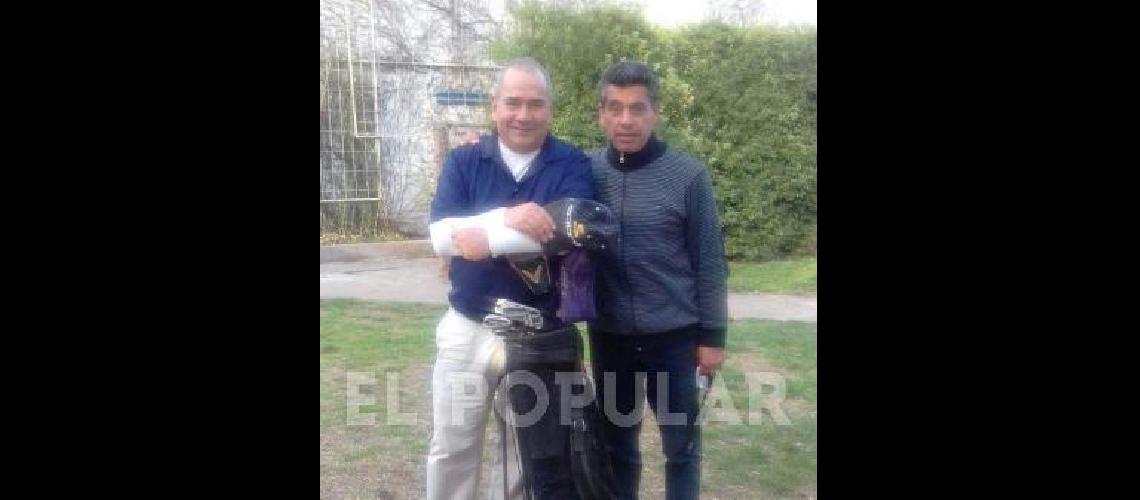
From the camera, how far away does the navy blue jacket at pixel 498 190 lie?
2.73 meters

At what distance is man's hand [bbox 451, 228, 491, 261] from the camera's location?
8.80 ft

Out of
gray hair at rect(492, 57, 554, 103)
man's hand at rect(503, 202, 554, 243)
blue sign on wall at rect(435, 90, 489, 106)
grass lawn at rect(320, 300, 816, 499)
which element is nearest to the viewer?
man's hand at rect(503, 202, 554, 243)

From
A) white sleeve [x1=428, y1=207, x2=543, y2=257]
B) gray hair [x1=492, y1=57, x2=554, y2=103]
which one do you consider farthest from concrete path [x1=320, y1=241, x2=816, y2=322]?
gray hair [x1=492, y1=57, x2=554, y2=103]

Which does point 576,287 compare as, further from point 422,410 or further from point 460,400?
point 422,410

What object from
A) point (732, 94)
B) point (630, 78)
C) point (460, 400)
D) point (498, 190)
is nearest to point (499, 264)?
point (498, 190)

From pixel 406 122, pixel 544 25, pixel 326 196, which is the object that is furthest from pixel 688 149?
pixel 326 196

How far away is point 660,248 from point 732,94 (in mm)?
713

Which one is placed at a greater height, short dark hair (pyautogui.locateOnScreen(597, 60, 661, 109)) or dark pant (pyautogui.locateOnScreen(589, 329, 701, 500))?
short dark hair (pyautogui.locateOnScreen(597, 60, 661, 109))

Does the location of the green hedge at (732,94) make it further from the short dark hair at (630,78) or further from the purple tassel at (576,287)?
the purple tassel at (576,287)

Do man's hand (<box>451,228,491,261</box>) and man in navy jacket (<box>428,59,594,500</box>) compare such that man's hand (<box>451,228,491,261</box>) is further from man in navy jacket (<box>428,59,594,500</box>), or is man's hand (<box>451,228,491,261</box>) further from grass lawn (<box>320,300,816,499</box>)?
grass lawn (<box>320,300,816,499</box>)

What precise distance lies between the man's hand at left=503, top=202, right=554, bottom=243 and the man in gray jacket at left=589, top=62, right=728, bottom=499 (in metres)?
0.24

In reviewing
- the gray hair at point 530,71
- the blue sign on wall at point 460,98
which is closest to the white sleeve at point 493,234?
the gray hair at point 530,71

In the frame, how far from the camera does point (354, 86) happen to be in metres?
3.13

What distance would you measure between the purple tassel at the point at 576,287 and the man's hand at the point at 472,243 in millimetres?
232
